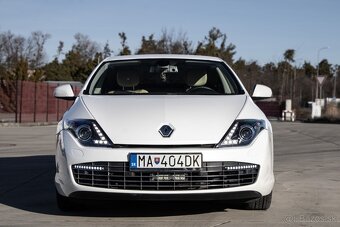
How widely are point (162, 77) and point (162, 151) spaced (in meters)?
2.00

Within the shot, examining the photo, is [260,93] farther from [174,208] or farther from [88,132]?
[88,132]

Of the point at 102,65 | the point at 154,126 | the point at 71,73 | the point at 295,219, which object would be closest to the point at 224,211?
the point at 295,219

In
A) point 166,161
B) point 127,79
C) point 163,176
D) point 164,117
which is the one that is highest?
point 127,79

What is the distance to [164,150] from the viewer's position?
16.7ft

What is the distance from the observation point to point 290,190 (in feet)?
24.6

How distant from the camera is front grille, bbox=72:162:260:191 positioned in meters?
5.15

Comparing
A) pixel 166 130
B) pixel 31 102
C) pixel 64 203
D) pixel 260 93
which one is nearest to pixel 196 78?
pixel 260 93

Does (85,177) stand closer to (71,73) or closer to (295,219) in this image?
(295,219)

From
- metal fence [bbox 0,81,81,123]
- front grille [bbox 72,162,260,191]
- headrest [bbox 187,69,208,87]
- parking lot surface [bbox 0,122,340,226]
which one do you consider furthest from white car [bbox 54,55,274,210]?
metal fence [bbox 0,81,81,123]

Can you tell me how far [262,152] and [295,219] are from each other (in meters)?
0.86

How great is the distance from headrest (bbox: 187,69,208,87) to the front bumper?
1543 millimetres

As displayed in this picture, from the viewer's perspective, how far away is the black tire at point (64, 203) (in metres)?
5.76

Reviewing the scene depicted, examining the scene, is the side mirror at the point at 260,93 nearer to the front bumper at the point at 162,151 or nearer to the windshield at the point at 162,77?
the windshield at the point at 162,77

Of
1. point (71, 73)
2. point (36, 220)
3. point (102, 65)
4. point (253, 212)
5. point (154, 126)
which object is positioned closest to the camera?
point (154, 126)
